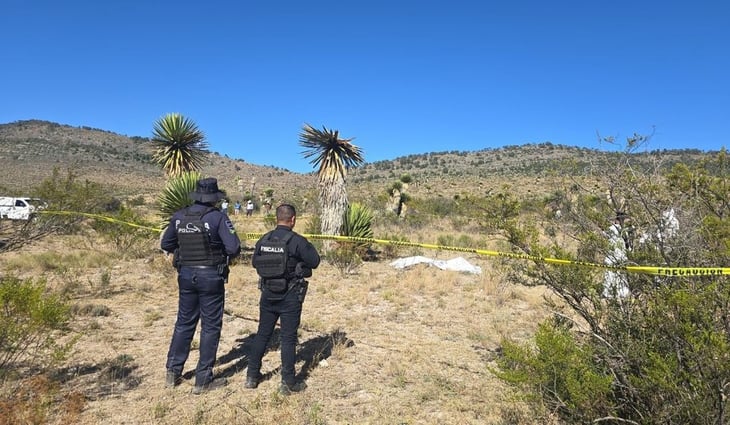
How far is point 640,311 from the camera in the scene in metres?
3.30

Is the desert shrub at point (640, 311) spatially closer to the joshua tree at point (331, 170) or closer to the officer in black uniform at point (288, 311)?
the officer in black uniform at point (288, 311)

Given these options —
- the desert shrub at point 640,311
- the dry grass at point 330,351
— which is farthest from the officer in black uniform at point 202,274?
the desert shrub at point 640,311

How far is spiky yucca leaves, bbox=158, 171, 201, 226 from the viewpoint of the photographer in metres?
12.0

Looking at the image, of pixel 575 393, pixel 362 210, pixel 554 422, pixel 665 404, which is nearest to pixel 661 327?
pixel 665 404

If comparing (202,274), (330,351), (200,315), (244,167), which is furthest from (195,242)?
(244,167)

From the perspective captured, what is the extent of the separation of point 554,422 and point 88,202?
10.9 meters

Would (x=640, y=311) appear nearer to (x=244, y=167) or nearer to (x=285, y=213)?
(x=285, y=213)

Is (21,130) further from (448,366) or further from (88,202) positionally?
(448,366)

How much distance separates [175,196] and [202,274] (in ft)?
27.7

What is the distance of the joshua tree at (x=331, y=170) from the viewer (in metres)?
13.1

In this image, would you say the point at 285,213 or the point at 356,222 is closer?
the point at 285,213

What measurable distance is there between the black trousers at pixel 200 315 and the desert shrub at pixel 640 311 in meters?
2.77

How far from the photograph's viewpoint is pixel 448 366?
5.31m

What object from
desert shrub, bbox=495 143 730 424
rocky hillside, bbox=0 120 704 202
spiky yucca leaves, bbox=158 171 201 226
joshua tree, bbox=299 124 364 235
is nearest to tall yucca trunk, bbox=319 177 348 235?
joshua tree, bbox=299 124 364 235
